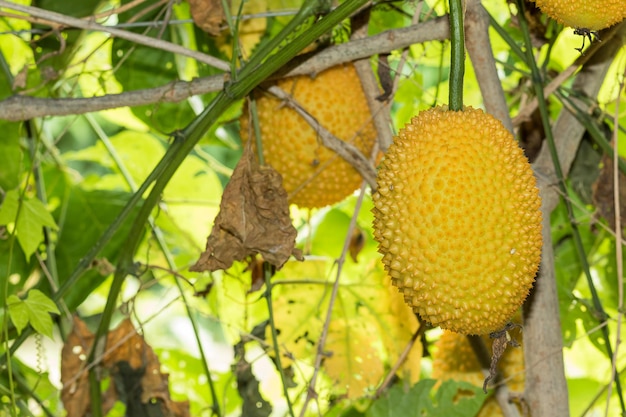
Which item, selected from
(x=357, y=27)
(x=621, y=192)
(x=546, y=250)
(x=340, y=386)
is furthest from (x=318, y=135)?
(x=621, y=192)

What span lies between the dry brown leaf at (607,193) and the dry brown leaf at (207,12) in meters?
0.69

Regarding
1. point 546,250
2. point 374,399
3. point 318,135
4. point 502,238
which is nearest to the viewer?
point 502,238

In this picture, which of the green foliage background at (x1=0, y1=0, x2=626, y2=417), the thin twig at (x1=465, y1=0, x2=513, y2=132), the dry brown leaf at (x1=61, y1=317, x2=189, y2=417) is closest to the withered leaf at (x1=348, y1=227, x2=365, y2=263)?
the green foliage background at (x1=0, y1=0, x2=626, y2=417)

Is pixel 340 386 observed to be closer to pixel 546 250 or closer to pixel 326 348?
pixel 326 348

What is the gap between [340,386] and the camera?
1497 millimetres

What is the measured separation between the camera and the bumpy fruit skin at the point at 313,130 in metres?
1.28

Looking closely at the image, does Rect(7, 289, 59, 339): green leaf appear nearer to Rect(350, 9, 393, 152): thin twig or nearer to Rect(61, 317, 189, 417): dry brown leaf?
Rect(61, 317, 189, 417): dry brown leaf

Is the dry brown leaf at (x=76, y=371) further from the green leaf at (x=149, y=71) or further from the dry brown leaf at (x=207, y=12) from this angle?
the dry brown leaf at (x=207, y=12)

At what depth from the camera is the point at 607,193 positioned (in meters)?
1.51

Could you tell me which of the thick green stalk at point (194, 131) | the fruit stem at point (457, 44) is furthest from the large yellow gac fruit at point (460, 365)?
the fruit stem at point (457, 44)

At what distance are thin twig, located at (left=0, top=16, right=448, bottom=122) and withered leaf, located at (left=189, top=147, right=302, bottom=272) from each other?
5.1 inches

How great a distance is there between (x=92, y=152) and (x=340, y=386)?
85 cm

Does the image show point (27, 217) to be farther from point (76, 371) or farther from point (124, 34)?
point (124, 34)

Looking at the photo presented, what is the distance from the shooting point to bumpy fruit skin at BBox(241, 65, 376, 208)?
4.21ft
